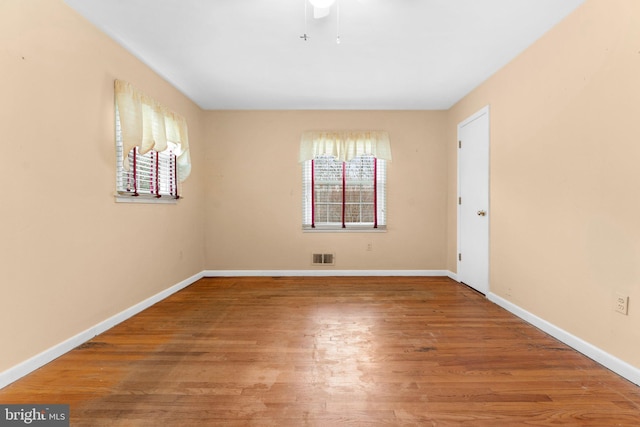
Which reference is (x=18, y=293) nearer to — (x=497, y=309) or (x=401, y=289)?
(x=401, y=289)

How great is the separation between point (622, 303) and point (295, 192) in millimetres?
3720

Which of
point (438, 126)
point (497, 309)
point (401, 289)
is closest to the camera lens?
point (497, 309)

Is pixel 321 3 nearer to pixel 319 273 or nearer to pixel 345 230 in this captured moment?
pixel 345 230

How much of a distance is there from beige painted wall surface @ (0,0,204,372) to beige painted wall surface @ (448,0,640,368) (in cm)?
377

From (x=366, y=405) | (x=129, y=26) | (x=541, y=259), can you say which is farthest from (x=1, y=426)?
(x=541, y=259)

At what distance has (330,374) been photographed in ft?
6.49

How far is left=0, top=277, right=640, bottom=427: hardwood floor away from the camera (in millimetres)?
1599

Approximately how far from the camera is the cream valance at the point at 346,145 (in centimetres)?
463

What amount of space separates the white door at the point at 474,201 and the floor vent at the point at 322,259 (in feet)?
6.06

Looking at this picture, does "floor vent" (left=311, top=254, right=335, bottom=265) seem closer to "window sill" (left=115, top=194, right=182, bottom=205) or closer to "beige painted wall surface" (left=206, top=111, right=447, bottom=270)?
"beige painted wall surface" (left=206, top=111, right=447, bottom=270)

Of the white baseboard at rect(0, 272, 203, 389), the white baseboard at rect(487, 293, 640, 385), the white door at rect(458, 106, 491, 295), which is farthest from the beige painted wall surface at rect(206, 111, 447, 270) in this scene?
the white baseboard at rect(487, 293, 640, 385)

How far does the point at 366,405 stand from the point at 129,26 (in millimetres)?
3297

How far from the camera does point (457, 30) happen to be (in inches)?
104

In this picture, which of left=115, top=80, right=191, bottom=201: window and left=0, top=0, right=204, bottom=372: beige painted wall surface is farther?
left=115, top=80, right=191, bottom=201: window
